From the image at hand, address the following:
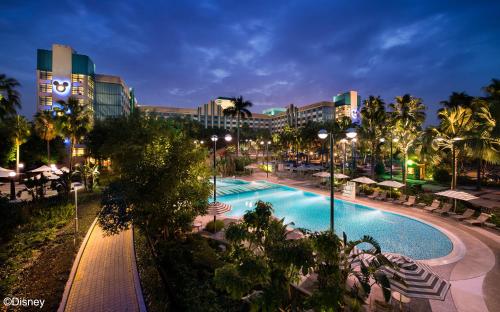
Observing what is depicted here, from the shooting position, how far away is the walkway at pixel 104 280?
8.41 m

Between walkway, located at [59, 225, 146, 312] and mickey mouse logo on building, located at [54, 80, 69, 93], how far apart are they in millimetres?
85477

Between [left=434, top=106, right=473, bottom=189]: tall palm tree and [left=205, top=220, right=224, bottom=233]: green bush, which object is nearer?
[left=205, top=220, right=224, bottom=233]: green bush

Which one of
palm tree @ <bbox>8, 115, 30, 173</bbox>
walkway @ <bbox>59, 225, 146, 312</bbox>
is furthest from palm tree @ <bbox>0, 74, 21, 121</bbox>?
walkway @ <bbox>59, 225, 146, 312</bbox>

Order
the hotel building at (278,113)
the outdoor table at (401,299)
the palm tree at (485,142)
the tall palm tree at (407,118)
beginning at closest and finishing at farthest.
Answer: the outdoor table at (401,299) < the palm tree at (485,142) < the tall palm tree at (407,118) < the hotel building at (278,113)

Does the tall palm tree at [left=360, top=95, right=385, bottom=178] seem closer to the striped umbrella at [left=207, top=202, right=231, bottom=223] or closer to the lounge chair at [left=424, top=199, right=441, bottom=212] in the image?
the lounge chair at [left=424, top=199, right=441, bottom=212]

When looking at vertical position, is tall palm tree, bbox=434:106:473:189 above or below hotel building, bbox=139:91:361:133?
below

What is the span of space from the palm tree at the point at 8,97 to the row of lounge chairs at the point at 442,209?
3691 centimetres

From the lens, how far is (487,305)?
8.24 meters

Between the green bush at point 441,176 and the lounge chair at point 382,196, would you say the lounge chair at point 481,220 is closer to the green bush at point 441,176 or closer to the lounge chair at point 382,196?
the lounge chair at point 382,196

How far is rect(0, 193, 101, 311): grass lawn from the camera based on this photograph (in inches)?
351

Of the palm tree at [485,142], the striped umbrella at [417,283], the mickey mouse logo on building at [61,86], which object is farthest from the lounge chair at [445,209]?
the mickey mouse logo on building at [61,86]

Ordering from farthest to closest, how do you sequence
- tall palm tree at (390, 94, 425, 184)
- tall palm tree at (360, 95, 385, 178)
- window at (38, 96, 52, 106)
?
1. window at (38, 96, 52, 106)
2. tall palm tree at (360, 95, 385, 178)
3. tall palm tree at (390, 94, 425, 184)

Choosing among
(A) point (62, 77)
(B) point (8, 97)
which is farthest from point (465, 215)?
(A) point (62, 77)

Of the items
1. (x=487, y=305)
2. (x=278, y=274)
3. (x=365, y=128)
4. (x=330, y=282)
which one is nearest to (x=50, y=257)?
(x=278, y=274)
